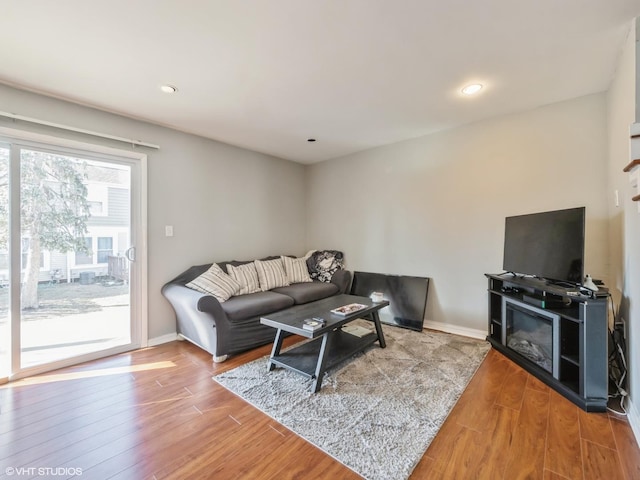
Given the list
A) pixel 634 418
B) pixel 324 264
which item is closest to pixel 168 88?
pixel 324 264

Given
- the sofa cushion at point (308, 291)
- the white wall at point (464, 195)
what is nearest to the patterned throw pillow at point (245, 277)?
the sofa cushion at point (308, 291)

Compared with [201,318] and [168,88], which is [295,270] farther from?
[168,88]

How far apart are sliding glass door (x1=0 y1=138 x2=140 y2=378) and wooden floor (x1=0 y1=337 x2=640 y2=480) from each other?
379 mm

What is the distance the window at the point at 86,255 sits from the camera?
2609mm

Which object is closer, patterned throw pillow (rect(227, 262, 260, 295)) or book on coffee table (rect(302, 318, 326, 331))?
book on coffee table (rect(302, 318, 326, 331))

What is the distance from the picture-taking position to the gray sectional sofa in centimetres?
255

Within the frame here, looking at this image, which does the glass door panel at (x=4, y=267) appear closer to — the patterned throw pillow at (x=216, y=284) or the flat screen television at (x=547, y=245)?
the patterned throw pillow at (x=216, y=284)

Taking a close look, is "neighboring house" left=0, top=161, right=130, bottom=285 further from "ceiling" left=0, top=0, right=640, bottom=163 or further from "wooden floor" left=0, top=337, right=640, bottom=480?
"wooden floor" left=0, top=337, right=640, bottom=480

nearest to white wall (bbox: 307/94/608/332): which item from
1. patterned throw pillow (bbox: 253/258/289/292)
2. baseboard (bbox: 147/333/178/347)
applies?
patterned throw pillow (bbox: 253/258/289/292)

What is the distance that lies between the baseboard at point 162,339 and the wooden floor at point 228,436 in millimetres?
729

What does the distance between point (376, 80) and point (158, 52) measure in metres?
1.54

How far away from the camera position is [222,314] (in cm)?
256

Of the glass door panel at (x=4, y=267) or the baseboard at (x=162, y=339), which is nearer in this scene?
the glass door panel at (x=4, y=267)

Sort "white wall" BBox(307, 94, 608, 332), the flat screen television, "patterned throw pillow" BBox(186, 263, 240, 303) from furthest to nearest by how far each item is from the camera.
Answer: "patterned throw pillow" BBox(186, 263, 240, 303) → "white wall" BBox(307, 94, 608, 332) → the flat screen television
